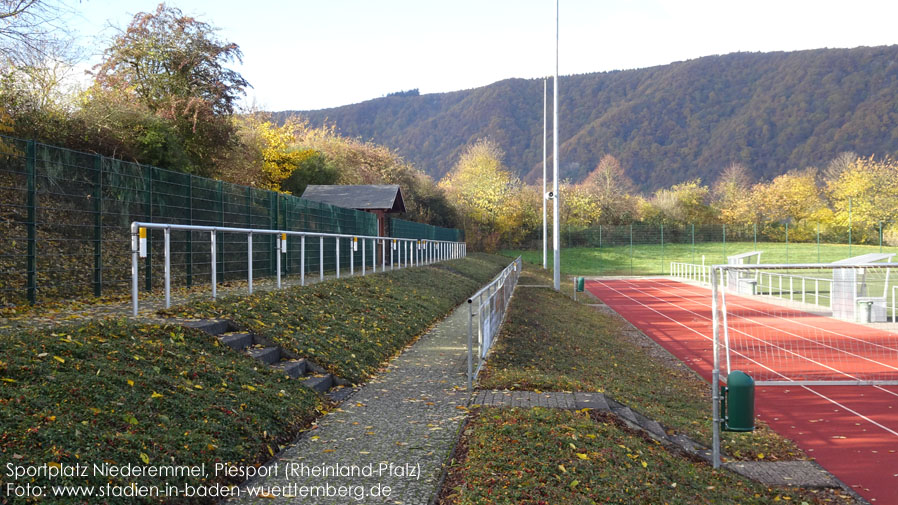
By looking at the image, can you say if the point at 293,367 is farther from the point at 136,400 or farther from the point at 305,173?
the point at 305,173

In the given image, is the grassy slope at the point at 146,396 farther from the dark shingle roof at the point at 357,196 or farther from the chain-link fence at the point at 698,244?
the chain-link fence at the point at 698,244

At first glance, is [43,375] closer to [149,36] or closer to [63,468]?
[63,468]

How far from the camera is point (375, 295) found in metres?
14.6

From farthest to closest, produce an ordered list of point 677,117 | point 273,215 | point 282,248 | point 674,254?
point 677,117 → point 674,254 → point 273,215 → point 282,248

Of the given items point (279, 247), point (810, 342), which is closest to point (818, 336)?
point (810, 342)

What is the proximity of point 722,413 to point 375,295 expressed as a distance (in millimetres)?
8674

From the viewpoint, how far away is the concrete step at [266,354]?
7.74m

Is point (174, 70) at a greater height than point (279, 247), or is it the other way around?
point (174, 70)

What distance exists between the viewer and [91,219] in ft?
35.3

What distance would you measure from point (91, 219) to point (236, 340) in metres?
4.47

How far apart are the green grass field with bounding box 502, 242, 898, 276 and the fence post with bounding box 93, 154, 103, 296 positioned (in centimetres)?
4640

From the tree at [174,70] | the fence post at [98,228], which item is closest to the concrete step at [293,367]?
the fence post at [98,228]

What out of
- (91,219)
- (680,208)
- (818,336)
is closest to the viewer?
(91,219)

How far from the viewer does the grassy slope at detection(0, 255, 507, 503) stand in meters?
4.52
